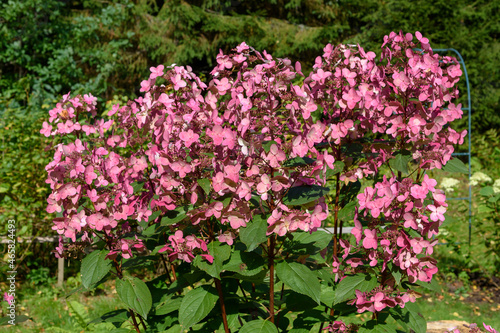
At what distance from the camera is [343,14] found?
12.7m

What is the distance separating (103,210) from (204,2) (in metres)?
10.6

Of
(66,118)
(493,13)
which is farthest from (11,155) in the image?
(493,13)

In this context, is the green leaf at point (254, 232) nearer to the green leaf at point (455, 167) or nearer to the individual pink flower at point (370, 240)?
the individual pink flower at point (370, 240)

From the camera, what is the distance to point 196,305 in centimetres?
173

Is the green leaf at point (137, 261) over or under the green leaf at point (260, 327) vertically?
over

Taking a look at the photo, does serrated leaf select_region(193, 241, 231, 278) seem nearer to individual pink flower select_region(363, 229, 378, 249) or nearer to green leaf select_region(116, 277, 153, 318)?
green leaf select_region(116, 277, 153, 318)

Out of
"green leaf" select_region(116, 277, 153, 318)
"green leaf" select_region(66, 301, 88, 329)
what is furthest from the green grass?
"green leaf" select_region(116, 277, 153, 318)

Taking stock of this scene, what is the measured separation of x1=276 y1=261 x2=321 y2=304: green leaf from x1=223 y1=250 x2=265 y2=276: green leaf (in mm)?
72

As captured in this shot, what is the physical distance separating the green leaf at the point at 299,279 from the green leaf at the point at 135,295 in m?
0.52

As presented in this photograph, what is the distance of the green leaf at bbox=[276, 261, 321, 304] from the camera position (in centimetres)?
160

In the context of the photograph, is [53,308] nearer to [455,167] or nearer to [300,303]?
[300,303]

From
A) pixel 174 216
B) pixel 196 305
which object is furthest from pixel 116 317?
pixel 174 216

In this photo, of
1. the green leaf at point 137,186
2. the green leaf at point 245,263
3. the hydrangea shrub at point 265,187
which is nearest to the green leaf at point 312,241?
the hydrangea shrub at point 265,187

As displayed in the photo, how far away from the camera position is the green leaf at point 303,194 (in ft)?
5.14
